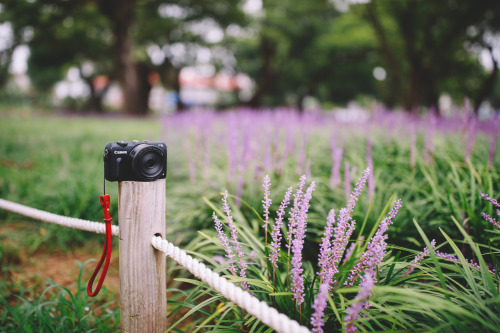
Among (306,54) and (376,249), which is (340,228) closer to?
(376,249)

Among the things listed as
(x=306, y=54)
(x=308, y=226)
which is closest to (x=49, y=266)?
(x=308, y=226)

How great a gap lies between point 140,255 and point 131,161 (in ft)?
1.37

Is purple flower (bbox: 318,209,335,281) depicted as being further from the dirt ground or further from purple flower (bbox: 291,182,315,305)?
the dirt ground

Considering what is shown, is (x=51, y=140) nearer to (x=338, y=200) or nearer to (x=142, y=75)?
(x=338, y=200)

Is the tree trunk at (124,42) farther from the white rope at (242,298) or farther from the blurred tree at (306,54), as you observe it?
the white rope at (242,298)

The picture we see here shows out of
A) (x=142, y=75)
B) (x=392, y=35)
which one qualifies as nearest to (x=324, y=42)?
(x=392, y=35)

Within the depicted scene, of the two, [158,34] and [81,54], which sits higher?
[158,34]

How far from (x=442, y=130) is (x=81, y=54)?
21444mm

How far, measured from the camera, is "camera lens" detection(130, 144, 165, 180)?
1284mm

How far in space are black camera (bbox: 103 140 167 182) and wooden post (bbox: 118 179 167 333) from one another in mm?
39

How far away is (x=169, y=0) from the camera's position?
1595 cm

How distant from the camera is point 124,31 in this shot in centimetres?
1228

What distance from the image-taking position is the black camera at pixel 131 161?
1.29 metres

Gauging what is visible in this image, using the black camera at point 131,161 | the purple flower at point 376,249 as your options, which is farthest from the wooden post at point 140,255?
the purple flower at point 376,249
